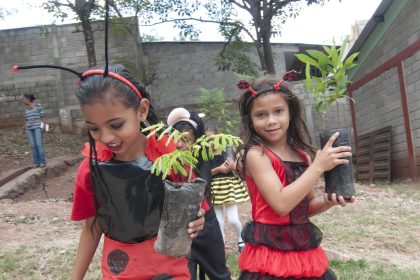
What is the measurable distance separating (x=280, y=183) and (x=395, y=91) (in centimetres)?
909

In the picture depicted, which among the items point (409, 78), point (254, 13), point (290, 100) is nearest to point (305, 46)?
point (254, 13)

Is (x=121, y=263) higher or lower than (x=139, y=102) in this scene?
lower

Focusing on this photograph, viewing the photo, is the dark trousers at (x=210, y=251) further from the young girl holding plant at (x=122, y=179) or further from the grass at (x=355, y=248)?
the grass at (x=355, y=248)

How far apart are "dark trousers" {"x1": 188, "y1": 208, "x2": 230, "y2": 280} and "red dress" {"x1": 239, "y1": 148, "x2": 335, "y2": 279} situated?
2.28 feet

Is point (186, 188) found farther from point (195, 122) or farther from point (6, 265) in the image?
point (6, 265)

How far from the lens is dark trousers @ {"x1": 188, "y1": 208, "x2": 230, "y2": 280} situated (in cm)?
266

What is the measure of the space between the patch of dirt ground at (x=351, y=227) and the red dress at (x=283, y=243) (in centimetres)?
221

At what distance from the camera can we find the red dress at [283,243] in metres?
1.86

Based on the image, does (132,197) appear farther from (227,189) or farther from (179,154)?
(227,189)

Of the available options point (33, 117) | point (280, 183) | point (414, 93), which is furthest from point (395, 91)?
point (280, 183)

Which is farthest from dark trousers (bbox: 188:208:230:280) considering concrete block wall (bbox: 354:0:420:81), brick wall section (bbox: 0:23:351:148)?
brick wall section (bbox: 0:23:351:148)

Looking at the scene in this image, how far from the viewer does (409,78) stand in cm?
935

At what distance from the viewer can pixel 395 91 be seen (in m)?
10.0

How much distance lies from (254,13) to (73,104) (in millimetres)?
6467
